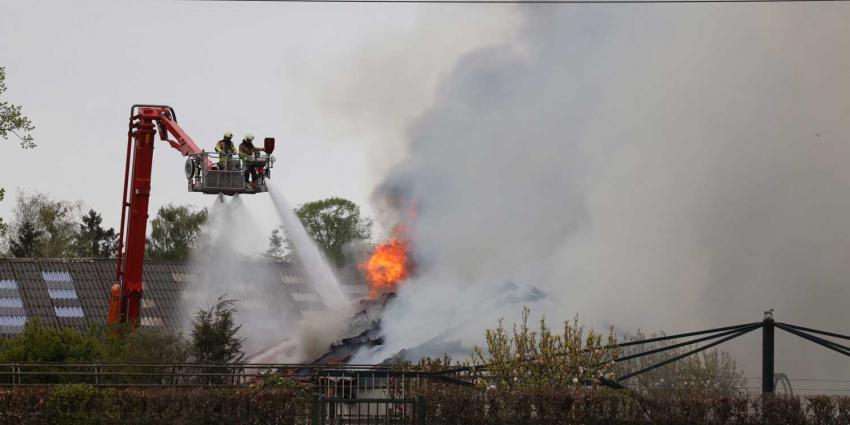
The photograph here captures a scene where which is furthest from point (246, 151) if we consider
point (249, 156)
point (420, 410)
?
point (420, 410)

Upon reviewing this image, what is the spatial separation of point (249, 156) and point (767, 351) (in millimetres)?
17194

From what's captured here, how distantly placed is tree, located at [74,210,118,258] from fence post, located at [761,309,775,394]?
80197 mm

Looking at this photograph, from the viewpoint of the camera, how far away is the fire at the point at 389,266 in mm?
50469

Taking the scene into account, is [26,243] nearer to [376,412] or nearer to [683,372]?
[683,372]

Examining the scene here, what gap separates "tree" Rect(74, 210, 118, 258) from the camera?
10512cm

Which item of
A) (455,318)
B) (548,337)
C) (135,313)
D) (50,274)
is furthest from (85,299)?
(548,337)

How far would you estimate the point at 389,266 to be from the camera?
2007 inches

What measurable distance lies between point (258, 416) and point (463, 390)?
182 inches

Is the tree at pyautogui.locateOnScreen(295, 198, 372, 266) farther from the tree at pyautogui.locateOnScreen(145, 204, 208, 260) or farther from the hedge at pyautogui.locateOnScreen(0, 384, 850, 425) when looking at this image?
the hedge at pyautogui.locateOnScreen(0, 384, 850, 425)

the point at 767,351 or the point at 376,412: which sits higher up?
the point at 767,351

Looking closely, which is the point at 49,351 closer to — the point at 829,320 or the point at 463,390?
the point at 463,390

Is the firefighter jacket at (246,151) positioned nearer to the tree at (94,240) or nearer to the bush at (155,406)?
the bush at (155,406)

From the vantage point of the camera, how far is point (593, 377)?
3053 cm

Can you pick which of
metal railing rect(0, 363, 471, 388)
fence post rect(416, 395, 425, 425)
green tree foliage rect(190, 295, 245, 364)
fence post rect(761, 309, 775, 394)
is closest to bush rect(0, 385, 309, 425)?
metal railing rect(0, 363, 471, 388)
